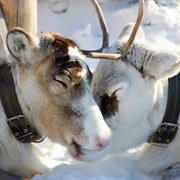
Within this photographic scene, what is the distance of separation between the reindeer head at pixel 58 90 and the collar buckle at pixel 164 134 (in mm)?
613

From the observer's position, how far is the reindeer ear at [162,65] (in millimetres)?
3859

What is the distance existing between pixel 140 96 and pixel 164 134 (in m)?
0.39

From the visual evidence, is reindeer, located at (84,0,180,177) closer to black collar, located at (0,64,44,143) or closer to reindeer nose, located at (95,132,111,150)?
reindeer nose, located at (95,132,111,150)

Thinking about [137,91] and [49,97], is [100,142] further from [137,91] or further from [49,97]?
[137,91]

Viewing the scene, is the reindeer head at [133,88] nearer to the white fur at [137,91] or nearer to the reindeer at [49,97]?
the white fur at [137,91]

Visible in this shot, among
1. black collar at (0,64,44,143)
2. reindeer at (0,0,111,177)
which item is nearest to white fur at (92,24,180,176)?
reindeer at (0,0,111,177)

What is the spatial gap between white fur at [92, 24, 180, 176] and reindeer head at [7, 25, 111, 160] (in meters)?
0.29

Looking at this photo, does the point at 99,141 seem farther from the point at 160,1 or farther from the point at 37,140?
the point at 160,1

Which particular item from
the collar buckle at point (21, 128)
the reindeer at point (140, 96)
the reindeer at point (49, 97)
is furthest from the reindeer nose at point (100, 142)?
the collar buckle at point (21, 128)

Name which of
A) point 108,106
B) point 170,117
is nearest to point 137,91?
point 108,106

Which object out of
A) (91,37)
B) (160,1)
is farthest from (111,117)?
(160,1)

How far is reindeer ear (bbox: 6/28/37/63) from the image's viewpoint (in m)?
3.56

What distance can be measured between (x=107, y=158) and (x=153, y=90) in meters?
0.79

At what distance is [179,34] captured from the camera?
7.00m
